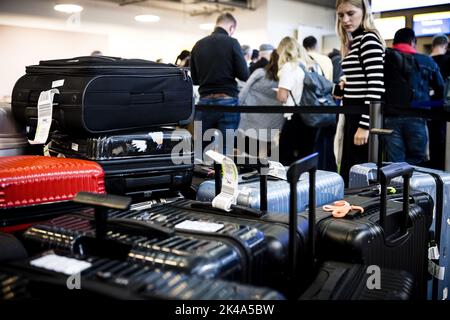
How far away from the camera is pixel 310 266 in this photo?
3.94 ft

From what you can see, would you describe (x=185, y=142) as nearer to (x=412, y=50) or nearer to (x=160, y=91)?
(x=160, y=91)

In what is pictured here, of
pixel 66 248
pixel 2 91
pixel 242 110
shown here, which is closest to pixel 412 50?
pixel 242 110

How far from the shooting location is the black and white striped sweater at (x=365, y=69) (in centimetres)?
270

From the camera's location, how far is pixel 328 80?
170 inches

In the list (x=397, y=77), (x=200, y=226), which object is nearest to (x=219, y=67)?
(x=397, y=77)

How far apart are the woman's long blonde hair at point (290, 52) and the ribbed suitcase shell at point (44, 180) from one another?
2.90 m

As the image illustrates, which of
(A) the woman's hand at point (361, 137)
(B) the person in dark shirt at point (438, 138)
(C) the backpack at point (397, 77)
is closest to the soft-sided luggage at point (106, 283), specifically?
(A) the woman's hand at point (361, 137)

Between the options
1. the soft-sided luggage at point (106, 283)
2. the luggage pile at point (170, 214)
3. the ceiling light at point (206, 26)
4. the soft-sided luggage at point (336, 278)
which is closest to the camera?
the soft-sided luggage at point (106, 283)

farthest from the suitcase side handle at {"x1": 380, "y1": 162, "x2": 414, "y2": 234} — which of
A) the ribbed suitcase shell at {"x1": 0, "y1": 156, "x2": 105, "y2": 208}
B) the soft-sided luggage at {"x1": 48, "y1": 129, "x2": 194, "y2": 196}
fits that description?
the ribbed suitcase shell at {"x1": 0, "y1": 156, "x2": 105, "y2": 208}

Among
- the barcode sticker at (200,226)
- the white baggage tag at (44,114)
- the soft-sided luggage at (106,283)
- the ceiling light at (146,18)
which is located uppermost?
the ceiling light at (146,18)

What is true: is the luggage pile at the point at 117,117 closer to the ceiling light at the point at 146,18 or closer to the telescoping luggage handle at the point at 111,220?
the telescoping luggage handle at the point at 111,220

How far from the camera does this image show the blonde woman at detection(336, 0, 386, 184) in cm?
269

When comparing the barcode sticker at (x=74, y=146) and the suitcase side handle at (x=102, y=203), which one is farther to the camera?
the barcode sticker at (x=74, y=146)

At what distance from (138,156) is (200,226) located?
0.56 metres
